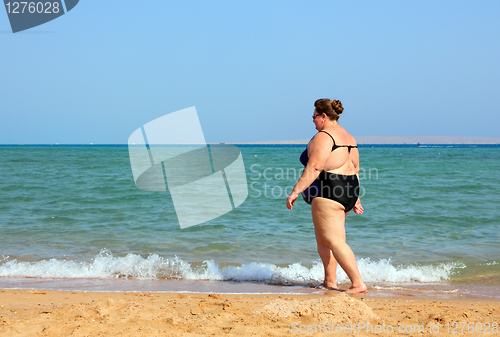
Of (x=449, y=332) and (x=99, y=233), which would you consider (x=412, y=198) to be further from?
(x=449, y=332)

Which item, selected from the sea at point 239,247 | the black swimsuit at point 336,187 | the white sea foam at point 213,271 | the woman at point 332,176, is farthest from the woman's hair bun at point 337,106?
the white sea foam at point 213,271

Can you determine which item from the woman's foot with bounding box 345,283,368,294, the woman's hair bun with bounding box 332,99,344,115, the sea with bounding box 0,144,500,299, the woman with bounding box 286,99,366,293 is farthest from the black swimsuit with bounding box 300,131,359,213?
the sea with bounding box 0,144,500,299

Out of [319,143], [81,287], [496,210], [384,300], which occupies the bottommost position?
[496,210]

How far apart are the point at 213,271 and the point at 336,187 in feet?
6.73

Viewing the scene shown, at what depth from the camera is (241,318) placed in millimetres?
3006

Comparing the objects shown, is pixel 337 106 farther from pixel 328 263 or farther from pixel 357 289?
pixel 357 289

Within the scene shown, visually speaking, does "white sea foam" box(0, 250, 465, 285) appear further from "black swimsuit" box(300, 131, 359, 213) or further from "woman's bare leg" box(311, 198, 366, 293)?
"black swimsuit" box(300, 131, 359, 213)

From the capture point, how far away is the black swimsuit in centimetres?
368

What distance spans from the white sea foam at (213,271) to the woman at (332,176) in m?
1.05

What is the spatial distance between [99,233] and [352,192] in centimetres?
487

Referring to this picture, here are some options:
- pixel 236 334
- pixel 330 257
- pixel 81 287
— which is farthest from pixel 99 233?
pixel 236 334

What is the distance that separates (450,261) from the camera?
17.7 ft

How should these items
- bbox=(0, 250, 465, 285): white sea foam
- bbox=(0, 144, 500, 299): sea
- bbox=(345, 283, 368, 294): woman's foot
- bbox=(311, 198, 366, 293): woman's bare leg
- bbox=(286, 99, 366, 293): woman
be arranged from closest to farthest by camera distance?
bbox=(286, 99, 366, 293): woman, bbox=(311, 198, 366, 293): woman's bare leg, bbox=(345, 283, 368, 294): woman's foot, bbox=(0, 144, 500, 299): sea, bbox=(0, 250, 465, 285): white sea foam

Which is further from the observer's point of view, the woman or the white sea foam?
the white sea foam
